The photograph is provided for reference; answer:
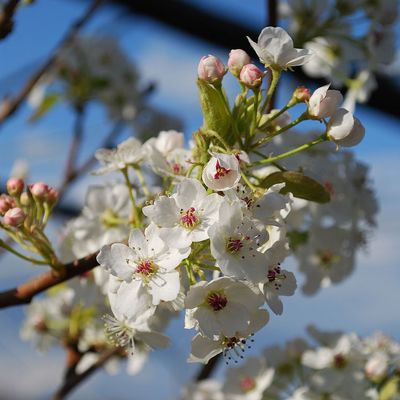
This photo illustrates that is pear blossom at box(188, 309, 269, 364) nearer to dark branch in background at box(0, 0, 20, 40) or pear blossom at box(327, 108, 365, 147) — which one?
pear blossom at box(327, 108, 365, 147)

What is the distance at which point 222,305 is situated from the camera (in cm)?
96

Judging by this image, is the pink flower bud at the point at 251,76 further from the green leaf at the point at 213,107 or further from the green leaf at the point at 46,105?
the green leaf at the point at 46,105

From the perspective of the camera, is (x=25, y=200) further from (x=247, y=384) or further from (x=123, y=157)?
(x=247, y=384)

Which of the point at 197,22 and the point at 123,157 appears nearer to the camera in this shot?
the point at 123,157

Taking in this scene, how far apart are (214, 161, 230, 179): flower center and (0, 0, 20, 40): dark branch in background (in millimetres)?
629

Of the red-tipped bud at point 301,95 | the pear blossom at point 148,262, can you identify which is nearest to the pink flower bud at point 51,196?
the pear blossom at point 148,262

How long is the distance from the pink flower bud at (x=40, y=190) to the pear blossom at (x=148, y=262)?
0.70 ft

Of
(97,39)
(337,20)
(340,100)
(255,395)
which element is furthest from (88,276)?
(97,39)

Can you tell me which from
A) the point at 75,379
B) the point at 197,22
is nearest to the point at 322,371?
the point at 75,379

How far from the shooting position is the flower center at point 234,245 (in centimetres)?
92

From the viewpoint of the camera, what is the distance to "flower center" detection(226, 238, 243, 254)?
3.01ft

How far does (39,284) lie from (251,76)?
46 cm

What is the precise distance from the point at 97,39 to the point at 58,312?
129cm

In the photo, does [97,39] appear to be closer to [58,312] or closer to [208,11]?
[208,11]
